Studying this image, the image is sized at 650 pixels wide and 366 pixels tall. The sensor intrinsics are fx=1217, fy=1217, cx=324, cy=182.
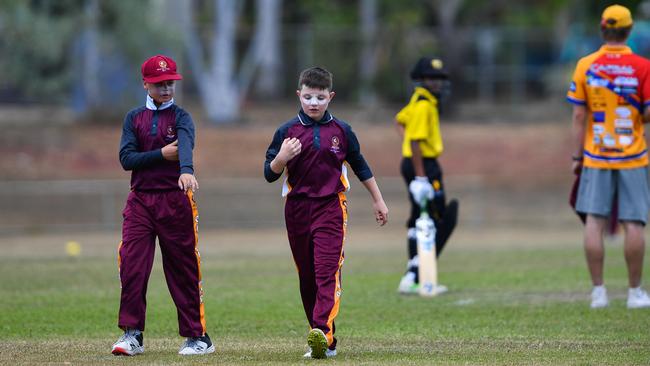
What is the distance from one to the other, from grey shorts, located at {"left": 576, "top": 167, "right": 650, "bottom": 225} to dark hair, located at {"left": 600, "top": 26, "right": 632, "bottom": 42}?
3.75 ft

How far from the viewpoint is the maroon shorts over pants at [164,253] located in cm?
833

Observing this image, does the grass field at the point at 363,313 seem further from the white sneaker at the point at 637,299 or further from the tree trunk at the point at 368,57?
the tree trunk at the point at 368,57

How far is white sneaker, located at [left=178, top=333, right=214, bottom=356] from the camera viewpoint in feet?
27.4

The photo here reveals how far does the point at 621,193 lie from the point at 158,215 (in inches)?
170

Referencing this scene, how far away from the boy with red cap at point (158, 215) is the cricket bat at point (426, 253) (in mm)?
4130

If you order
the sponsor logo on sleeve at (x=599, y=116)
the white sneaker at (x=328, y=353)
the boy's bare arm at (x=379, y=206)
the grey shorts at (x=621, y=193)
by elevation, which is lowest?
the white sneaker at (x=328, y=353)

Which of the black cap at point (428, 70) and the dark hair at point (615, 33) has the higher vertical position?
the dark hair at point (615, 33)

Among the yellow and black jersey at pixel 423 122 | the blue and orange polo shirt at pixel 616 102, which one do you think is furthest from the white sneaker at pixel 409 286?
the blue and orange polo shirt at pixel 616 102

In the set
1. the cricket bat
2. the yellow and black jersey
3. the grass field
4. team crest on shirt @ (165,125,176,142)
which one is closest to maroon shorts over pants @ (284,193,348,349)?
the grass field

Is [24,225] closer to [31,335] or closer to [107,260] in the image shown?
[107,260]

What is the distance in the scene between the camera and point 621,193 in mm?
10547

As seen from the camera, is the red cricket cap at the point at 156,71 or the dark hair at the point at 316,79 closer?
the dark hair at the point at 316,79

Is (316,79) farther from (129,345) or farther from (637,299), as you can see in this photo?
(637,299)

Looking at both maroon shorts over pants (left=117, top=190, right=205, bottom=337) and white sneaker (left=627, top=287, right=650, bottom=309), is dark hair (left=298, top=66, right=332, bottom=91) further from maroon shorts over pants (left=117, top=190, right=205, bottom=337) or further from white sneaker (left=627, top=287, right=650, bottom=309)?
white sneaker (left=627, top=287, right=650, bottom=309)
